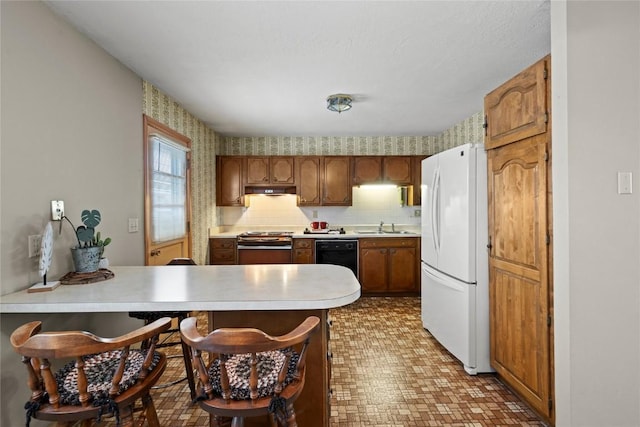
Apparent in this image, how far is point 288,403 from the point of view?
123cm

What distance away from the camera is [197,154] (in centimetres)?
417

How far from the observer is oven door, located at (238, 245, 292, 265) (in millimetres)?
4652

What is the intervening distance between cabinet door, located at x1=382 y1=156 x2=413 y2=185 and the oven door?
191 centimetres

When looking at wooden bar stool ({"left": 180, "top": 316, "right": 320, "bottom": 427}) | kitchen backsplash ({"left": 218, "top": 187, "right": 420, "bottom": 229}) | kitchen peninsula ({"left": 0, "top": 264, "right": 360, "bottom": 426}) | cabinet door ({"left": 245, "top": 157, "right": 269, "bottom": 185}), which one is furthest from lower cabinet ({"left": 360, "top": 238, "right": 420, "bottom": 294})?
wooden bar stool ({"left": 180, "top": 316, "right": 320, "bottom": 427})

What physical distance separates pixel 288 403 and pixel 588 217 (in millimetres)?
1652

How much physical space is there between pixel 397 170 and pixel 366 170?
49 centimetres

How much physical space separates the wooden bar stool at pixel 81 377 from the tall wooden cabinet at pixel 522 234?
2.05m

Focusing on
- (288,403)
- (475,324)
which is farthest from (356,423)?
(475,324)

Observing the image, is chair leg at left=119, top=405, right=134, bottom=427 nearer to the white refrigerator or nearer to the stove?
the white refrigerator

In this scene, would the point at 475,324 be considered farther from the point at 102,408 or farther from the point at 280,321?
the point at 102,408

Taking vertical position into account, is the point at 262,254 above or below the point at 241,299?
below

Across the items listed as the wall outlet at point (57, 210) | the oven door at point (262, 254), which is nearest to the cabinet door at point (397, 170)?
the oven door at point (262, 254)

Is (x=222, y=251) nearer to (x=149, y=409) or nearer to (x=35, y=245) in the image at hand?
(x=35, y=245)

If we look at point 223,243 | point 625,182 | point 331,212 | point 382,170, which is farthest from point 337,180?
point 625,182
